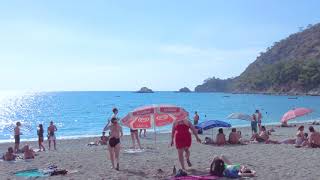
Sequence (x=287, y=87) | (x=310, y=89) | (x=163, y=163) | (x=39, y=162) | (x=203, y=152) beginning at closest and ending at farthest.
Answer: (x=163, y=163), (x=39, y=162), (x=203, y=152), (x=310, y=89), (x=287, y=87)

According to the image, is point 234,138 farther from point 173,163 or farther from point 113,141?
point 113,141

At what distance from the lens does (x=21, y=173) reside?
12367 millimetres

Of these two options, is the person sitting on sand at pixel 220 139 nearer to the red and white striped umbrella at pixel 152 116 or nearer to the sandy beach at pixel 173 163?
the sandy beach at pixel 173 163

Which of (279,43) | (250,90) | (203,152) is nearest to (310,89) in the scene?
(250,90)

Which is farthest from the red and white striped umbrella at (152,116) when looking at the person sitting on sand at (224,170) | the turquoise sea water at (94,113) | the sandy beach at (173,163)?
the turquoise sea water at (94,113)

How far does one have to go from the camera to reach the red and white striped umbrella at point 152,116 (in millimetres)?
15336

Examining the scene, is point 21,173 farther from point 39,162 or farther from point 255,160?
point 255,160

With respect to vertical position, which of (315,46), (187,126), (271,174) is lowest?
(271,174)

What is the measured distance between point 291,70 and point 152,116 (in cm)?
12888

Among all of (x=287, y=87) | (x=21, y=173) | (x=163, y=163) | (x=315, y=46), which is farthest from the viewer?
(x=315, y=46)

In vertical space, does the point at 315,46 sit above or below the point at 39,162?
above

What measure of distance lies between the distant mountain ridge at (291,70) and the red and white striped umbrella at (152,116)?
121001mm

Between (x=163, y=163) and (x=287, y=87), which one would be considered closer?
(x=163, y=163)

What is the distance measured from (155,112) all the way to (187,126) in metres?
4.05
